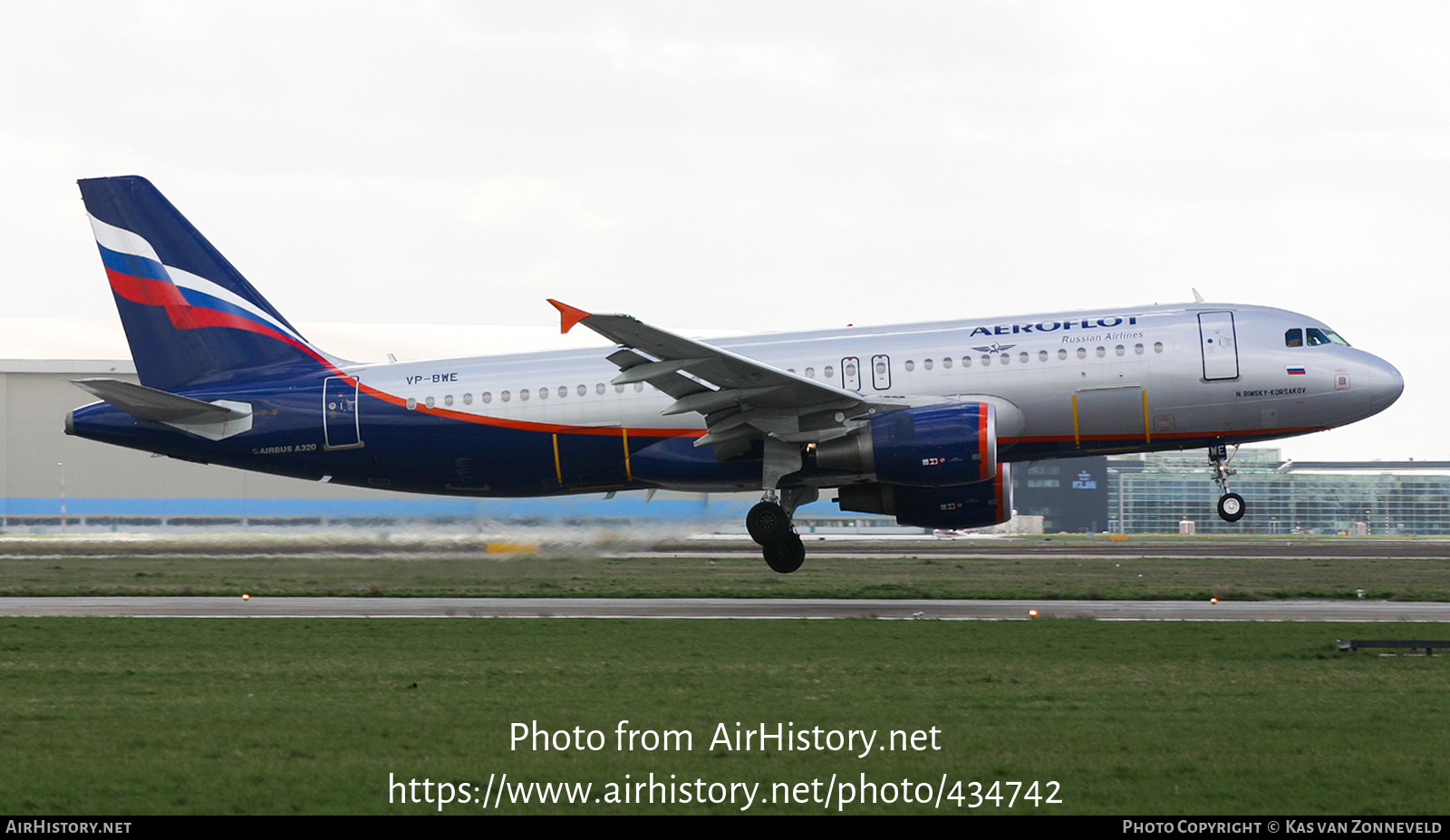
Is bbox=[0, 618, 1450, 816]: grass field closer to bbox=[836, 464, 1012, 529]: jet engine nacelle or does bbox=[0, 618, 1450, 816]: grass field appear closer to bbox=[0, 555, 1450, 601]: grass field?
bbox=[836, 464, 1012, 529]: jet engine nacelle

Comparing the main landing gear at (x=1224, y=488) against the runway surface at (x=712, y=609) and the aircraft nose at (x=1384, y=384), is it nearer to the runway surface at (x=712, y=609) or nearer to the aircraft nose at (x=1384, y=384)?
the runway surface at (x=712, y=609)

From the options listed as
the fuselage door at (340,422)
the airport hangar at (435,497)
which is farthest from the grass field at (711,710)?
the airport hangar at (435,497)

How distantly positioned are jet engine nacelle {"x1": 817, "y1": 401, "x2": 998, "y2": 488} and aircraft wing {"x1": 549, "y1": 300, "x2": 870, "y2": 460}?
1.75 feet

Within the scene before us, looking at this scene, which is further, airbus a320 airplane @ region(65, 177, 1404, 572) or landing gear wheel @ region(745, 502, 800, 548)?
landing gear wheel @ region(745, 502, 800, 548)

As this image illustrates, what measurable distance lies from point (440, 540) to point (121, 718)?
60.4 feet

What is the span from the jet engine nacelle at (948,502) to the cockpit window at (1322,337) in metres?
6.20

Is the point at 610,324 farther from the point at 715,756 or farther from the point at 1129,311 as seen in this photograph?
the point at 715,756

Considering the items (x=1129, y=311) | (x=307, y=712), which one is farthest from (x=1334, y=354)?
(x=307, y=712)

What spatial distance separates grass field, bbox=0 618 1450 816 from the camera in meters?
11.5

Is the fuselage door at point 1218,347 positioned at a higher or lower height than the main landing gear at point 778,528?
higher

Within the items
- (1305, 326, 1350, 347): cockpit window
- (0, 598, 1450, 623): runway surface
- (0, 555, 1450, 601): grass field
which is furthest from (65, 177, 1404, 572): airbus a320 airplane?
(0, 555, 1450, 601): grass field

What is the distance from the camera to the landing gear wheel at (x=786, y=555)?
28969 millimetres

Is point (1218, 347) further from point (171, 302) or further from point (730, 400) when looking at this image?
point (171, 302)

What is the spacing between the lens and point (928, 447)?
26.3 metres
